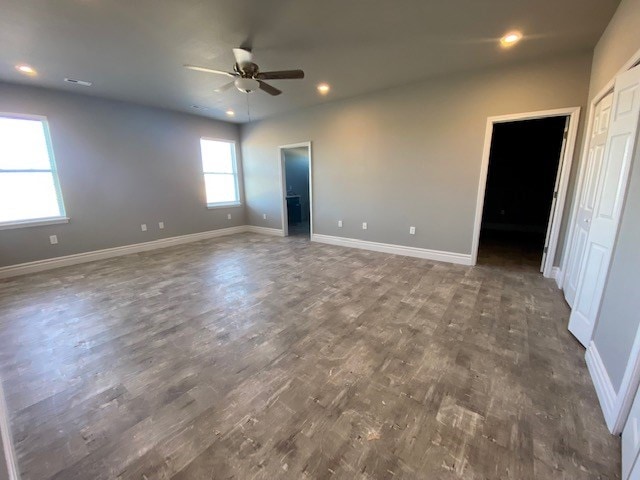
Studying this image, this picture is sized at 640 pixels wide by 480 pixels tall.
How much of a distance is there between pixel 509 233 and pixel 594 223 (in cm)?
481

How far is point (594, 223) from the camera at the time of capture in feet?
7.03

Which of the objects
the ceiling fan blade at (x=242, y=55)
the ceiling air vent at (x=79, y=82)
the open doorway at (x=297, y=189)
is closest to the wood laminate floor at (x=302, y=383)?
the ceiling fan blade at (x=242, y=55)

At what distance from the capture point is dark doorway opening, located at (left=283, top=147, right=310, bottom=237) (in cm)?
808

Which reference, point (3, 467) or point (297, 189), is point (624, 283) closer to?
point (3, 467)

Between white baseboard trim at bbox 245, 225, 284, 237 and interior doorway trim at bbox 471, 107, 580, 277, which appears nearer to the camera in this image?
interior doorway trim at bbox 471, 107, 580, 277

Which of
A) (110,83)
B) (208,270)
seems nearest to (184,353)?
(208,270)

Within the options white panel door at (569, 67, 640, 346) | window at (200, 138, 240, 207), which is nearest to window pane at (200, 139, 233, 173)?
window at (200, 138, 240, 207)

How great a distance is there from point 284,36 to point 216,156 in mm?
4320

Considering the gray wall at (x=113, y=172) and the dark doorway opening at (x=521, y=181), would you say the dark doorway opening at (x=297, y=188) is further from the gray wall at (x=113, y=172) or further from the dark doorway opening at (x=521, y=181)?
the dark doorway opening at (x=521, y=181)

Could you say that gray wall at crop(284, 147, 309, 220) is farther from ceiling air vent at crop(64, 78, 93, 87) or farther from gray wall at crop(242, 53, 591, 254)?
ceiling air vent at crop(64, 78, 93, 87)

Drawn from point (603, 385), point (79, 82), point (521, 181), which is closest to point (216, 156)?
point (79, 82)

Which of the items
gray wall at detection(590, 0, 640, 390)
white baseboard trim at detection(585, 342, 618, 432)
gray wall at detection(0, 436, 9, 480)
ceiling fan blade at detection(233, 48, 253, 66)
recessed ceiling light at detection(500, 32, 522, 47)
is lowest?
white baseboard trim at detection(585, 342, 618, 432)

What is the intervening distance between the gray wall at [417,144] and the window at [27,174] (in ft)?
12.8

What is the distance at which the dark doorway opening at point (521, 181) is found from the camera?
5.97 metres
